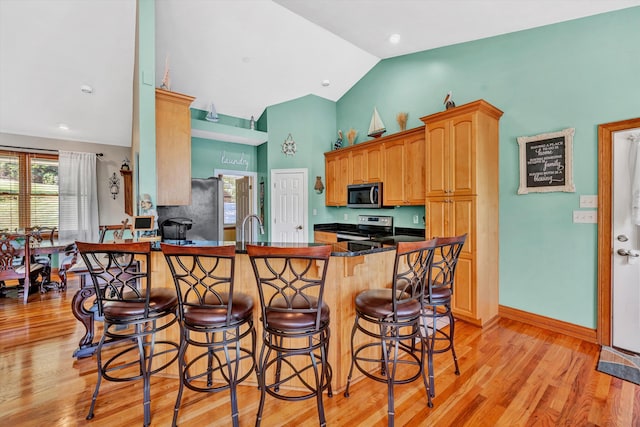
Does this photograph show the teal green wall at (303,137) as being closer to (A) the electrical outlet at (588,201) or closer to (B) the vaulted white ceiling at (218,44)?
(B) the vaulted white ceiling at (218,44)

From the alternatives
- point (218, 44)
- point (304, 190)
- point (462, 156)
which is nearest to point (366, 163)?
point (304, 190)

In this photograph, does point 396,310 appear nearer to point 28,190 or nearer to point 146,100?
point 146,100

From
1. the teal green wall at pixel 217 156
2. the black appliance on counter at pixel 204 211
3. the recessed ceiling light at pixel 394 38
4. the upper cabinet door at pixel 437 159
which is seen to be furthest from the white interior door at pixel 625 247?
the teal green wall at pixel 217 156

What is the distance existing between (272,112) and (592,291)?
510 centimetres

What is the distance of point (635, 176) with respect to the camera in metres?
2.51

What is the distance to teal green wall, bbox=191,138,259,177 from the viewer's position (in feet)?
17.3

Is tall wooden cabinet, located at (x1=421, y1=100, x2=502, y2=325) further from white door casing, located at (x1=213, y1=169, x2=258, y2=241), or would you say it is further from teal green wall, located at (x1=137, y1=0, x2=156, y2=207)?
white door casing, located at (x1=213, y1=169, x2=258, y2=241)

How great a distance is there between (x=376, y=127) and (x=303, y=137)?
1.45 metres

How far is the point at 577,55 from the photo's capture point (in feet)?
9.38

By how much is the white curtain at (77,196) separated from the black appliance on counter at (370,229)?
189 inches

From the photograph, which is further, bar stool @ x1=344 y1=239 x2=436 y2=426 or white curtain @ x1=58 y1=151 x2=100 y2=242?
white curtain @ x1=58 y1=151 x2=100 y2=242

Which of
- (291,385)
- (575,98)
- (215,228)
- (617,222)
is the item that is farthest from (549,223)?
(215,228)

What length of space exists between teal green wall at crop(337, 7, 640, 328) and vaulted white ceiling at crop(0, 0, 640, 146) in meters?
0.19

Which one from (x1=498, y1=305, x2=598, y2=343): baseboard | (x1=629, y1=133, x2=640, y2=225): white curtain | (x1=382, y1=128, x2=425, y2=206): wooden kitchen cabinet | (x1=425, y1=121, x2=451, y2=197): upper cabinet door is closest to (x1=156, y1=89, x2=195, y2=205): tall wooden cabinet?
(x1=382, y1=128, x2=425, y2=206): wooden kitchen cabinet
